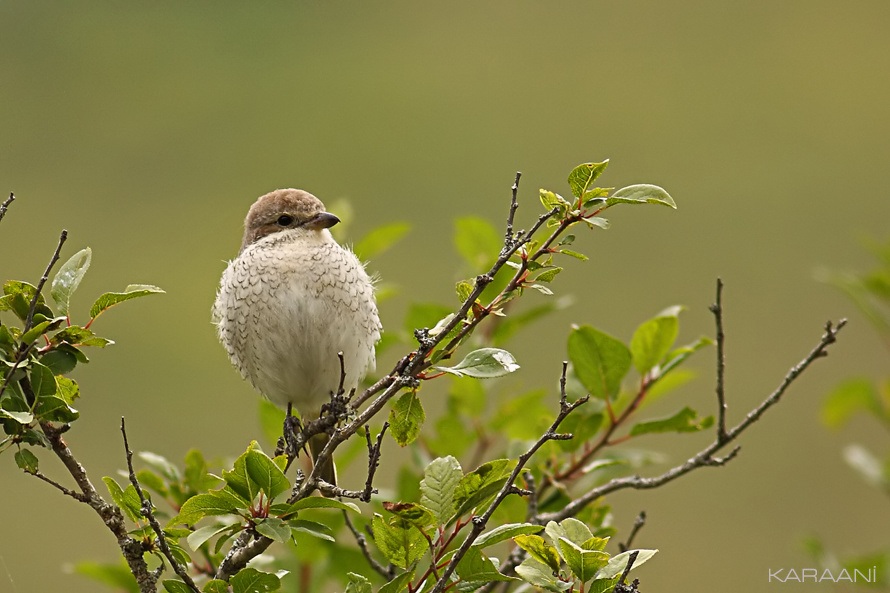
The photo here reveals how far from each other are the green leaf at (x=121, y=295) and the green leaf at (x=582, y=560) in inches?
28.6

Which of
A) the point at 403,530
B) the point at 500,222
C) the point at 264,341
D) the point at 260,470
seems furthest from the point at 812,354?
the point at 500,222

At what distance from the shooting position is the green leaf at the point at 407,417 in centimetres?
164

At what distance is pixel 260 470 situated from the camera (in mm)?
1438

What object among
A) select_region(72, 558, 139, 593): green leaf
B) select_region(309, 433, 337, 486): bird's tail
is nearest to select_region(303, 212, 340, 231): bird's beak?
select_region(309, 433, 337, 486): bird's tail

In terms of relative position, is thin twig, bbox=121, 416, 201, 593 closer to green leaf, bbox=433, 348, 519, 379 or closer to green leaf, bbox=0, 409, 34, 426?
green leaf, bbox=0, 409, 34, 426

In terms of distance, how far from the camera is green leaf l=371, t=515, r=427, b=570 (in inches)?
58.7

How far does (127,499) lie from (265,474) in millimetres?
268

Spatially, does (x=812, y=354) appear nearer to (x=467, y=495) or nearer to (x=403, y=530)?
(x=467, y=495)

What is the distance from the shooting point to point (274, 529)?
1.43 meters

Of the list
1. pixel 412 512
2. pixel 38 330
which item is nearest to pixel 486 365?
pixel 412 512

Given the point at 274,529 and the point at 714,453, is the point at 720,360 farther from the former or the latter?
the point at 274,529

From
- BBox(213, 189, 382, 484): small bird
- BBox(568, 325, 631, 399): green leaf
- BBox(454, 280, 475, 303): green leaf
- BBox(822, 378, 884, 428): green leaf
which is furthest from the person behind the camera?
BBox(822, 378, 884, 428): green leaf

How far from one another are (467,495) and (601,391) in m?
0.69

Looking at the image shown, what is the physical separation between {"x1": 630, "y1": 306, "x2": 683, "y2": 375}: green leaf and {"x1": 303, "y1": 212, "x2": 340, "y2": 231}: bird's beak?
35.8 inches
